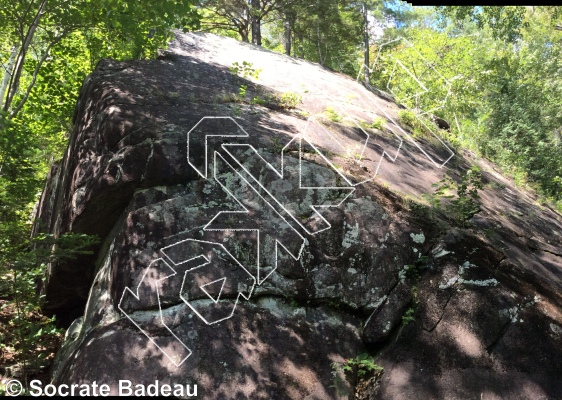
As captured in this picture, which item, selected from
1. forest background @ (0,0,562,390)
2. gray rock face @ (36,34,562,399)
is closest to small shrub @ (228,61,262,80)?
forest background @ (0,0,562,390)

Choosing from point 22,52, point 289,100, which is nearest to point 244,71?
point 289,100

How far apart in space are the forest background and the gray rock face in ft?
2.66

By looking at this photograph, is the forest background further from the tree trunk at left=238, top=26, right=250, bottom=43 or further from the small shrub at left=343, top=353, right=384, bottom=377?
the small shrub at left=343, top=353, right=384, bottom=377

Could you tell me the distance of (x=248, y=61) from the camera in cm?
1103

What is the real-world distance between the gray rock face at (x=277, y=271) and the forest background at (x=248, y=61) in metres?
0.81

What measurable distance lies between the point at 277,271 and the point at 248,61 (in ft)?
25.9

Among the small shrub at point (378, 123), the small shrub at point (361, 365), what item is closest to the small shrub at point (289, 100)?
the small shrub at point (378, 123)

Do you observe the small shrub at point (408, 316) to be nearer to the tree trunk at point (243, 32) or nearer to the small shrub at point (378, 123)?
the small shrub at point (378, 123)

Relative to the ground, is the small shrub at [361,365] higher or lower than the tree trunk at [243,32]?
lower

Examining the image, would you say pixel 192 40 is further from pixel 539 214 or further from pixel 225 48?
pixel 539 214

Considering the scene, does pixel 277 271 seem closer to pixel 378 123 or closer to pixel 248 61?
pixel 378 123

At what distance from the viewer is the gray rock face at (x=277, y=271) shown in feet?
12.9

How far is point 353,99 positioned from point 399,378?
7.31m

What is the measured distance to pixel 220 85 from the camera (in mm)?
8609
